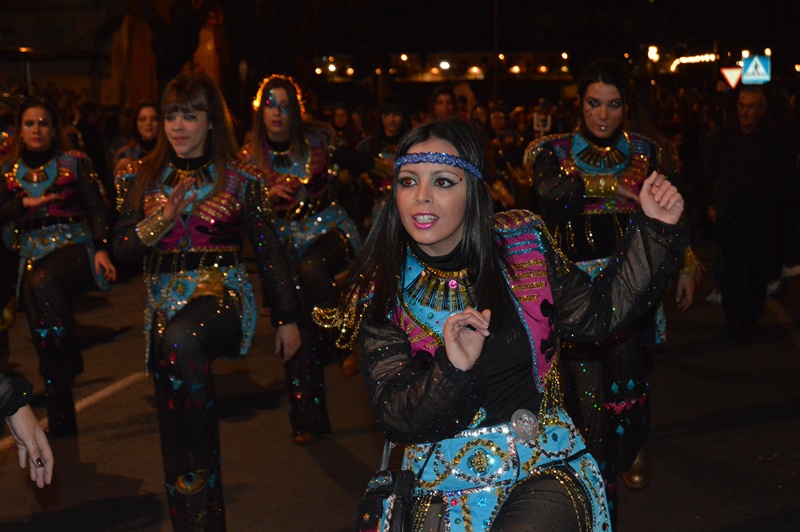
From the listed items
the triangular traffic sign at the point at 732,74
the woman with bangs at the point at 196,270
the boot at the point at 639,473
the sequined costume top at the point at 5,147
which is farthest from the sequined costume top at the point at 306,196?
the triangular traffic sign at the point at 732,74

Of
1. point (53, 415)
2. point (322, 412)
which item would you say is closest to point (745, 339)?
point (322, 412)

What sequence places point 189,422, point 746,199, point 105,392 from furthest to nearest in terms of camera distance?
1. point 746,199
2. point 105,392
3. point 189,422

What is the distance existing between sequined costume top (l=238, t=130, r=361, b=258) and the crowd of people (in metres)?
0.01

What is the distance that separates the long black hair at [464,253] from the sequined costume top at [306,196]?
411 cm

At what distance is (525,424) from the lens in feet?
11.0

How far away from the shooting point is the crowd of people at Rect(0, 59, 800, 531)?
336 cm

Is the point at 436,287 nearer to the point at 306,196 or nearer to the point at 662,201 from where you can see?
the point at 662,201

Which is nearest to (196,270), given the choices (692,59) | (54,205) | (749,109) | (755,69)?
(54,205)

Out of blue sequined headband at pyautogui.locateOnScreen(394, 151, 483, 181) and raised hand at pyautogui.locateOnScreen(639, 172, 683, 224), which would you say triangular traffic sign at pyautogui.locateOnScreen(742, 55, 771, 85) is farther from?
blue sequined headband at pyautogui.locateOnScreen(394, 151, 483, 181)

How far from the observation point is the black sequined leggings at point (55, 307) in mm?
7785

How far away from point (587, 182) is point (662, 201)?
2.17m

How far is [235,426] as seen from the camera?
799 cm

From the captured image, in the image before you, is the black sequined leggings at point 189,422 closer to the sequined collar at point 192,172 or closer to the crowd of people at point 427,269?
the crowd of people at point 427,269

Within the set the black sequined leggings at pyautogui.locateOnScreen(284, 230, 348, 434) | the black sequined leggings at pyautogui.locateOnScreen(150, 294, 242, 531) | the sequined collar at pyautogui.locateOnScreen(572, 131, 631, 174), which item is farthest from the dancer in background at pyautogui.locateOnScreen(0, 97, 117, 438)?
the sequined collar at pyautogui.locateOnScreen(572, 131, 631, 174)
